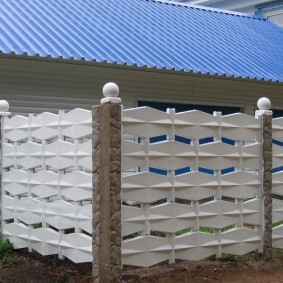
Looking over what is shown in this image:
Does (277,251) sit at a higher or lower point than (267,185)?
lower

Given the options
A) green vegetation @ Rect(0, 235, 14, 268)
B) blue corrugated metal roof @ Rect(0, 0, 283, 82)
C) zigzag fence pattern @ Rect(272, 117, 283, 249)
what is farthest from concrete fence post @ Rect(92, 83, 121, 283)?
blue corrugated metal roof @ Rect(0, 0, 283, 82)

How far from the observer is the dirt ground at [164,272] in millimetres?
5770

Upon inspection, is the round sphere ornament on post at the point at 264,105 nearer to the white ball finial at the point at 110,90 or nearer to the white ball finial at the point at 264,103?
the white ball finial at the point at 264,103

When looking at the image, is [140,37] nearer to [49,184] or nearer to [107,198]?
[49,184]

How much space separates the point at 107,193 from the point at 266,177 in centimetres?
225

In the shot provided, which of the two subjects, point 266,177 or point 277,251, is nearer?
point 266,177

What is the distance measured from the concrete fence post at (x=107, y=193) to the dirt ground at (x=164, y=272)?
32 cm

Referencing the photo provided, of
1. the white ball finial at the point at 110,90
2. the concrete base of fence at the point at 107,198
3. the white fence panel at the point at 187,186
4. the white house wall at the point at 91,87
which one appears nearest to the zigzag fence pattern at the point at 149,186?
the white fence panel at the point at 187,186

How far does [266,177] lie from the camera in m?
6.77

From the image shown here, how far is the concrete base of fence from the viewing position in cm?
541

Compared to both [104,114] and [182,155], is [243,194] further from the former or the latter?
[104,114]

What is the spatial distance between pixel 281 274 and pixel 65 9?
27.1 feet

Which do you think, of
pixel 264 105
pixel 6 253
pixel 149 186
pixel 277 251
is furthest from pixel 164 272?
pixel 264 105

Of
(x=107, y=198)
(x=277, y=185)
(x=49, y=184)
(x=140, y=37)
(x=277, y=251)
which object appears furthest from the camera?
(x=140, y=37)
